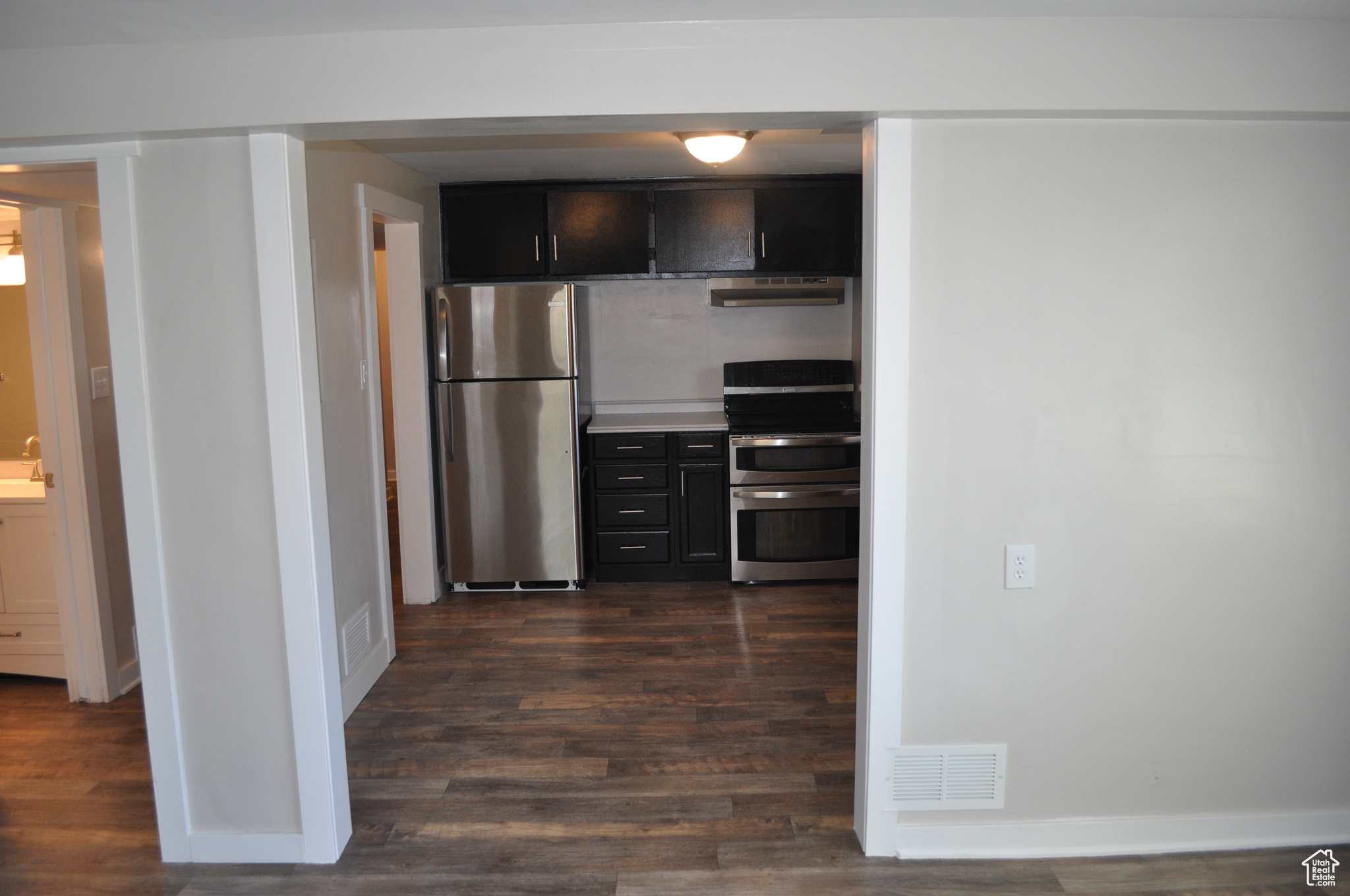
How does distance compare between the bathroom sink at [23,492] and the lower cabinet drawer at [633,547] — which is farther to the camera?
the lower cabinet drawer at [633,547]

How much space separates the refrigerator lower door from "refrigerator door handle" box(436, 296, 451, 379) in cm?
9

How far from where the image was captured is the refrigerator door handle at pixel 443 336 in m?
4.48

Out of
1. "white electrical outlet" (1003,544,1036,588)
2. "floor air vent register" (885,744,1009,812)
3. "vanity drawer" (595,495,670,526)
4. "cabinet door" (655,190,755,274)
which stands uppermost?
"cabinet door" (655,190,755,274)

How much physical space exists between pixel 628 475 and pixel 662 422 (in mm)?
357

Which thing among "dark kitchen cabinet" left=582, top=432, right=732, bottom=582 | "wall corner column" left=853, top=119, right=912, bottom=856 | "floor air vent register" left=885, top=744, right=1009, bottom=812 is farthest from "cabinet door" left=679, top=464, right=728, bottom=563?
"floor air vent register" left=885, top=744, right=1009, bottom=812

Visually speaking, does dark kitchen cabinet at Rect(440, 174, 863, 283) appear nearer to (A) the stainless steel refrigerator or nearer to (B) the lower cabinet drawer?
(A) the stainless steel refrigerator

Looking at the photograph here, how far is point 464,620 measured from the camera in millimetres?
4363

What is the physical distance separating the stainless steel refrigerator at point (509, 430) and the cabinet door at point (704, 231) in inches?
25.5

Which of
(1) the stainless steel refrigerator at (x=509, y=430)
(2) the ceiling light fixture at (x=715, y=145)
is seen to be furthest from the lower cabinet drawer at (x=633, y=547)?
(2) the ceiling light fixture at (x=715, y=145)

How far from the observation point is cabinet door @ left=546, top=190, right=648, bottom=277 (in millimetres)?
4801

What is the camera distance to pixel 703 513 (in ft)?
15.8

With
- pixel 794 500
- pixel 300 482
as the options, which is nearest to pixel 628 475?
pixel 794 500

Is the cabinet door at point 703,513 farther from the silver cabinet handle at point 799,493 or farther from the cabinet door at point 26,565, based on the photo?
the cabinet door at point 26,565

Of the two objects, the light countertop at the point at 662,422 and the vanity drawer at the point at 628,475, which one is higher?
the light countertop at the point at 662,422
